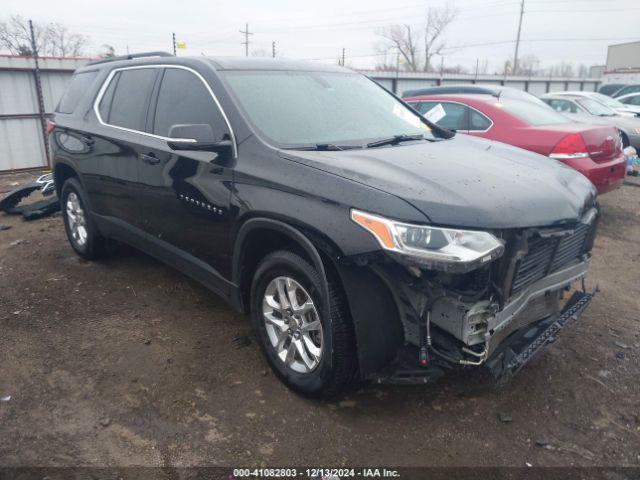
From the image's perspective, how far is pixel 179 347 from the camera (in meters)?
3.57

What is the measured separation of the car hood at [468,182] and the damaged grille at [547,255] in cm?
11

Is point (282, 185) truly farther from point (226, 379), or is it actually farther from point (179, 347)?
point (179, 347)

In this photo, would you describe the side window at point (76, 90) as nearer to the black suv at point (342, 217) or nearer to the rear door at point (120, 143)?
the rear door at point (120, 143)

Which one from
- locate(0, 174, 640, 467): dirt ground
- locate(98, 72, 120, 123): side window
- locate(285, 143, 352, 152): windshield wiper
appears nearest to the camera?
locate(0, 174, 640, 467): dirt ground

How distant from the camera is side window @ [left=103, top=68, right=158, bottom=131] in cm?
394

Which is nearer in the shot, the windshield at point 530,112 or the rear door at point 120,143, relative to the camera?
the rear door at point 120,143

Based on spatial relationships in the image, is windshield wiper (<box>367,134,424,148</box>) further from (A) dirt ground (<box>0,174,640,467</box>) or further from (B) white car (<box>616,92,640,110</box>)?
(B) white car (<box>616,92,640,110</box>)

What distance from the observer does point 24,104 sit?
10789 millimetres

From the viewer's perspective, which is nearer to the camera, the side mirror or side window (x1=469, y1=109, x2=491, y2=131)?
the side mirror

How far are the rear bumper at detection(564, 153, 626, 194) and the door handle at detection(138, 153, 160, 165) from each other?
444cm

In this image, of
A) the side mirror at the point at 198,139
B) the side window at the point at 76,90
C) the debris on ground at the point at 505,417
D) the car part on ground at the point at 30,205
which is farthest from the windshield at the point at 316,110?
the car part on ground at the point at 30,205

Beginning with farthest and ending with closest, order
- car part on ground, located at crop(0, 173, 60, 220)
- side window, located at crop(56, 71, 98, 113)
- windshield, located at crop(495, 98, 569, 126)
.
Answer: car part on ground, located at crop(0, 173, 60, 220)
windshield, located at crop(495, 98, 569, 126)
side window, located at crop(56, 71, 98, 113)

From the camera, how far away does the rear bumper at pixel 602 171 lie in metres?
5.70

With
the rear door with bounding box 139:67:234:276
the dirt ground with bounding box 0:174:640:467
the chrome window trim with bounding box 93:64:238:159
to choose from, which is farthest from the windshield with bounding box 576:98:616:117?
the rear door with bounding box 139:67:234:276
